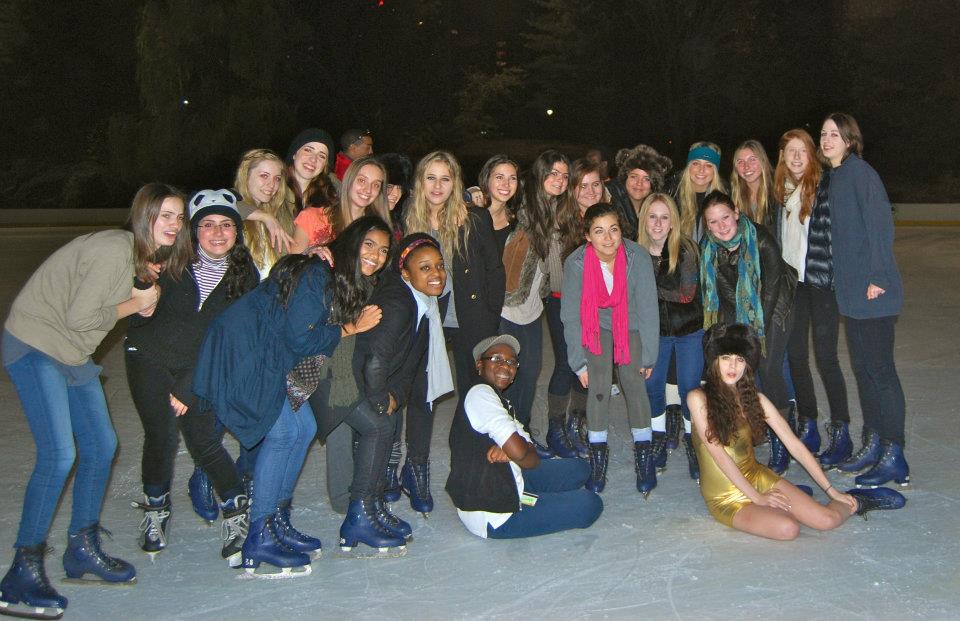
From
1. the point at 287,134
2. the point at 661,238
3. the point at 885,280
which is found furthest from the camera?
the point at 287,134

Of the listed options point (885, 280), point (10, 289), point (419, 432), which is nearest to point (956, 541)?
point (885, 280)

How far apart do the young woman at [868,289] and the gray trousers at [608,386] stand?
996 millimetres

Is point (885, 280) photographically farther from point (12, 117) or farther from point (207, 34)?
point (12, 117)

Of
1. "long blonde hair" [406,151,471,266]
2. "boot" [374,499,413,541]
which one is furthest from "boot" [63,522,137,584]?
"long blonde hair" [406,151,471,266]

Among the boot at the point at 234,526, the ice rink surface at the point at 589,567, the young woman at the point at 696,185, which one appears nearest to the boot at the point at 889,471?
the ice rink surface at the point at 589,567

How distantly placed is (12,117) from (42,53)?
6.59ft

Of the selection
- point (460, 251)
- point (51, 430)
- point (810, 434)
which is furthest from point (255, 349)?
point (810, 434)

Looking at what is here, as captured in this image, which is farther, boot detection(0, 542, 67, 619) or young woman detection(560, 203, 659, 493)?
young woman detection(560, 203, 659, 493)

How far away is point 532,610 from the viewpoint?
346 centimetres

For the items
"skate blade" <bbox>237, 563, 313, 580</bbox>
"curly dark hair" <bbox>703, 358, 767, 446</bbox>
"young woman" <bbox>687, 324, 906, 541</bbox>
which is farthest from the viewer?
"curly dark hair" <bbox>703, 358, 767, 446</bbox>

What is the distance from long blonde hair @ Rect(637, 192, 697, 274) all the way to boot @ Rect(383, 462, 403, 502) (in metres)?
1.68

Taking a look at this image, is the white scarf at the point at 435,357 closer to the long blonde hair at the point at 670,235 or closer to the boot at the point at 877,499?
the long blonde hair at the point at 670,235

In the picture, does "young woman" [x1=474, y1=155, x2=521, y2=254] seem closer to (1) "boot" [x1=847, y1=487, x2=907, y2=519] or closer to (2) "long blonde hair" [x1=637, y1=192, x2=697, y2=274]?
(2) "long blonde hair" [x1=637, y1=192, x2=697, y2=274]

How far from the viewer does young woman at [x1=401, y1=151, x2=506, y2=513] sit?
488cm
